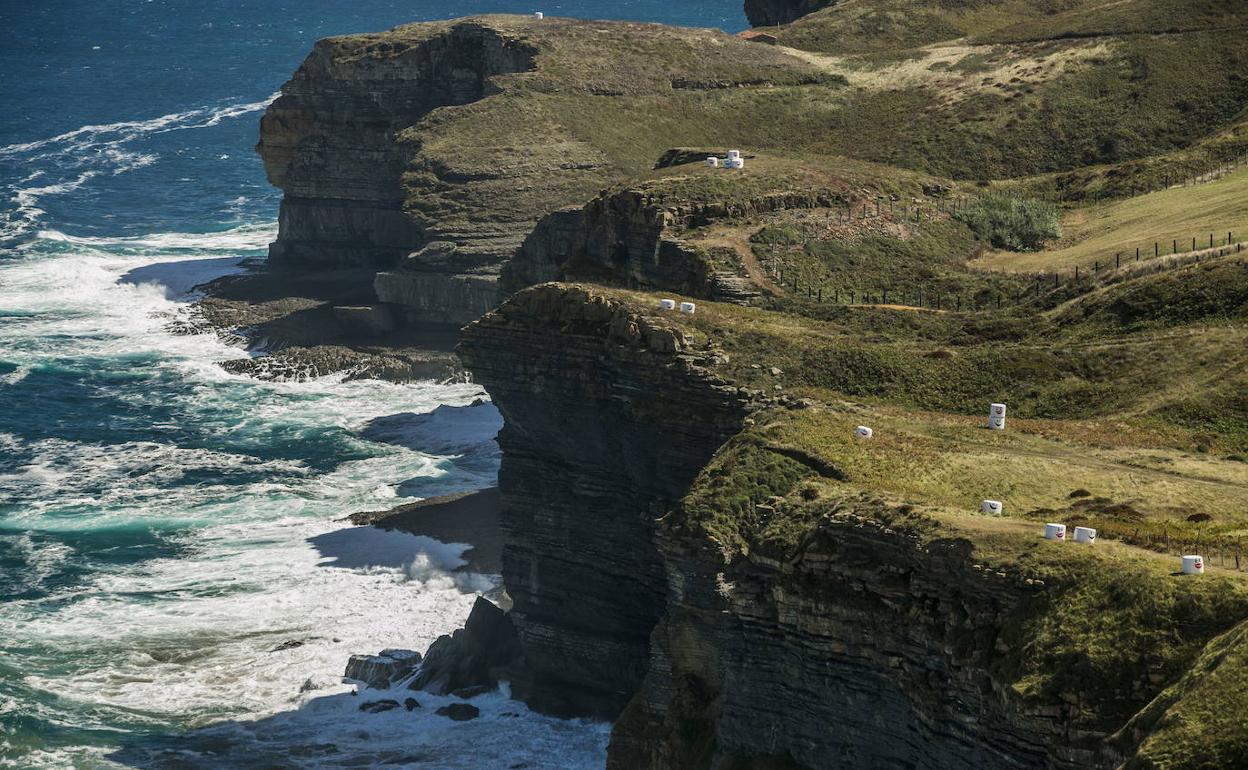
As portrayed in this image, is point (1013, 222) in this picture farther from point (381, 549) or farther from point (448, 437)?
point (381, 549)

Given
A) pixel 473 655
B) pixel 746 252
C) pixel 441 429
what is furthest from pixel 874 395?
pixel 441 429

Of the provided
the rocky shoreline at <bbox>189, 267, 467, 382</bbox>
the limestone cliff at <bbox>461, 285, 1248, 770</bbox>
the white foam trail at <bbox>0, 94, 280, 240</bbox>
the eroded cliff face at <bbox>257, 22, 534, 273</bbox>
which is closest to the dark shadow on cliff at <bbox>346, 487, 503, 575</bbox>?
the limestone cliff at <bbox>461, 285, 1248, 770</bbox>

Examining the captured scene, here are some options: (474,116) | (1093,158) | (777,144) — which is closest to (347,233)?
(474,116)

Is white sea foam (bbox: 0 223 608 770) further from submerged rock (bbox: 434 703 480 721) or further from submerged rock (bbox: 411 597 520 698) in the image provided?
submerged rock (bbox: 411 597 520 698)

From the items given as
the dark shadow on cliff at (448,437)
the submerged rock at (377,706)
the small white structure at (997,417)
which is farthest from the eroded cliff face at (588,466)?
the dark shadow on cliff at (448,437)

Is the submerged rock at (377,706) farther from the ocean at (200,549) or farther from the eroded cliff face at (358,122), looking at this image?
the eroded cliff face at (358,122)
